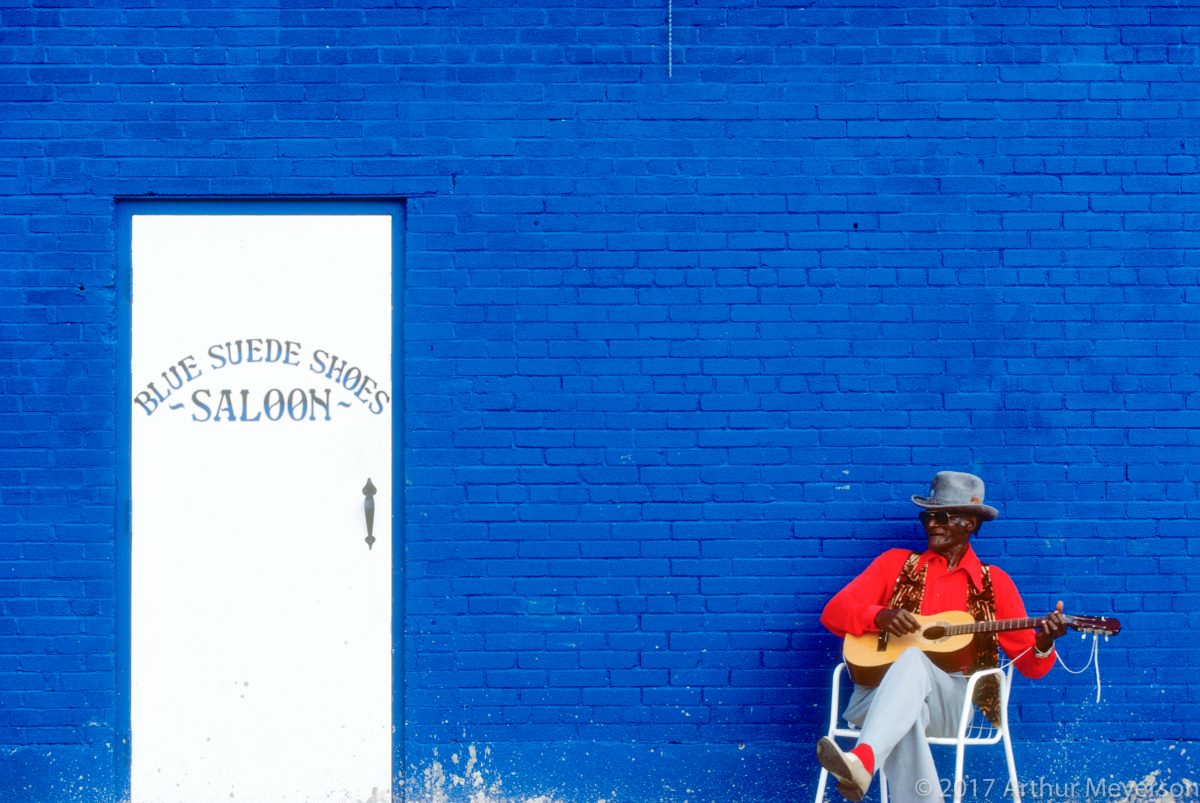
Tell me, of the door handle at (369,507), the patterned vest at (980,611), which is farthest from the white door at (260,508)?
the patterned vest at (980,611)

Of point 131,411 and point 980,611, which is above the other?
point 131,411

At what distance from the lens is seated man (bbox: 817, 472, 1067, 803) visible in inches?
178

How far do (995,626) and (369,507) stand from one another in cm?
256

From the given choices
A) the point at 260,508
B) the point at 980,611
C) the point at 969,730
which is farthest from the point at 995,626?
the point at 260,508

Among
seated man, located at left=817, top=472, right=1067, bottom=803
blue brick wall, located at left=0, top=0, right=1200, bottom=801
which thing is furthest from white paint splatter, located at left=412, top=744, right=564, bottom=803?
seated man, located at left=817, top=472, right=1067, bottom=803

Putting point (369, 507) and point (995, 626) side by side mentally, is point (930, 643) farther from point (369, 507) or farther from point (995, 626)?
point (369, 507)

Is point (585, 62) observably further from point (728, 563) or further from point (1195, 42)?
point (1195, 42)

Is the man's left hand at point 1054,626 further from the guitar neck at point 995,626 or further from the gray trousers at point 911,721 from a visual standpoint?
the gray trousers at point 911,721

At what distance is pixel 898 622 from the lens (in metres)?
4.69

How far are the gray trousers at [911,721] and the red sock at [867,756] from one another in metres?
0.02

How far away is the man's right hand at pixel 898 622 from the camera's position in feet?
15.4

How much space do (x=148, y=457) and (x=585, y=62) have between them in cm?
251

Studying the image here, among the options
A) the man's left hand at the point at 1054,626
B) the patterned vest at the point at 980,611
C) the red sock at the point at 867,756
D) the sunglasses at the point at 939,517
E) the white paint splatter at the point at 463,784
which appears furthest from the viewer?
the white paint splatter at the point at 463,784

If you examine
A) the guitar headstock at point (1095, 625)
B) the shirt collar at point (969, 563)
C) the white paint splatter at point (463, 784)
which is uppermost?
the shirt collar at point (969, 563)
